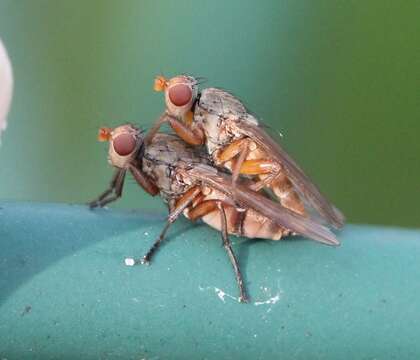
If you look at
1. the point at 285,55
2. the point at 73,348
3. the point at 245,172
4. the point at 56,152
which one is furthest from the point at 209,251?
the point at 285,55

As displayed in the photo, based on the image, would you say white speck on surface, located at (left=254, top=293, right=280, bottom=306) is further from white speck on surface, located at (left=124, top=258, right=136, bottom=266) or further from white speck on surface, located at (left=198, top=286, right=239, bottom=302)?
white speck on surface, located at (left=124, top=258, right=136, bottom=266)

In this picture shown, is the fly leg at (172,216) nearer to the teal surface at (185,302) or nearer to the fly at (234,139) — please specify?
the teal surface at (185,302)

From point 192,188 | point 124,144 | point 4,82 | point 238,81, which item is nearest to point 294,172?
point 192,188

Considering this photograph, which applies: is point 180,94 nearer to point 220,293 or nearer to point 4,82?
point 220,293

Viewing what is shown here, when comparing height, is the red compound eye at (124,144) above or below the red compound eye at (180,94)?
below

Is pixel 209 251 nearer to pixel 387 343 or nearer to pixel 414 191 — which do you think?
pixel 387 343

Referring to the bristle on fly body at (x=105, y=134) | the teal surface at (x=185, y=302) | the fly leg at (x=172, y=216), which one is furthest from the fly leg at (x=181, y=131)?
the teal surface at (x=185, y=302)

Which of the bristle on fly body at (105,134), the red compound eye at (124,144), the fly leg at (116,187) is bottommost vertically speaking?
the fly leg at (116,187)
